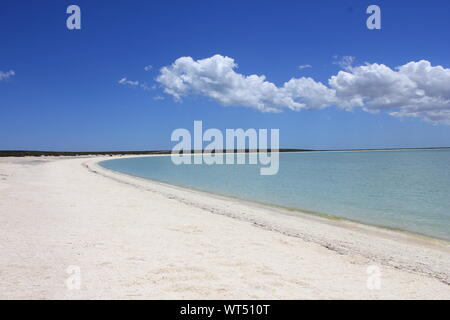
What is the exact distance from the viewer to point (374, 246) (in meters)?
8.40

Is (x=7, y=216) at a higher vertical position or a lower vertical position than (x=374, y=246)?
higher

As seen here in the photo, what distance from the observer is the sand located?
4.90 metres

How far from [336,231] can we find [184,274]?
246 inches

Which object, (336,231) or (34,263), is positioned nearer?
(34,263)

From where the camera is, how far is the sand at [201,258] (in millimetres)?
4902

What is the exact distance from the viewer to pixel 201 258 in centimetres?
639

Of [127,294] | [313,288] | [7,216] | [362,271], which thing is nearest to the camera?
[127,294]

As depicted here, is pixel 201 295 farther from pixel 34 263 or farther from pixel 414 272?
pixel 414 272

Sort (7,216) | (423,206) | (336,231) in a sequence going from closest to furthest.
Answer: (7,216)
(336,231)
(423,206)

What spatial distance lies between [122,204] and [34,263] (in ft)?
23.4

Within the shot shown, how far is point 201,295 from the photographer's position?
470 centimetres

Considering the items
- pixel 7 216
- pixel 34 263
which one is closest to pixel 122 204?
pixel 7 216
